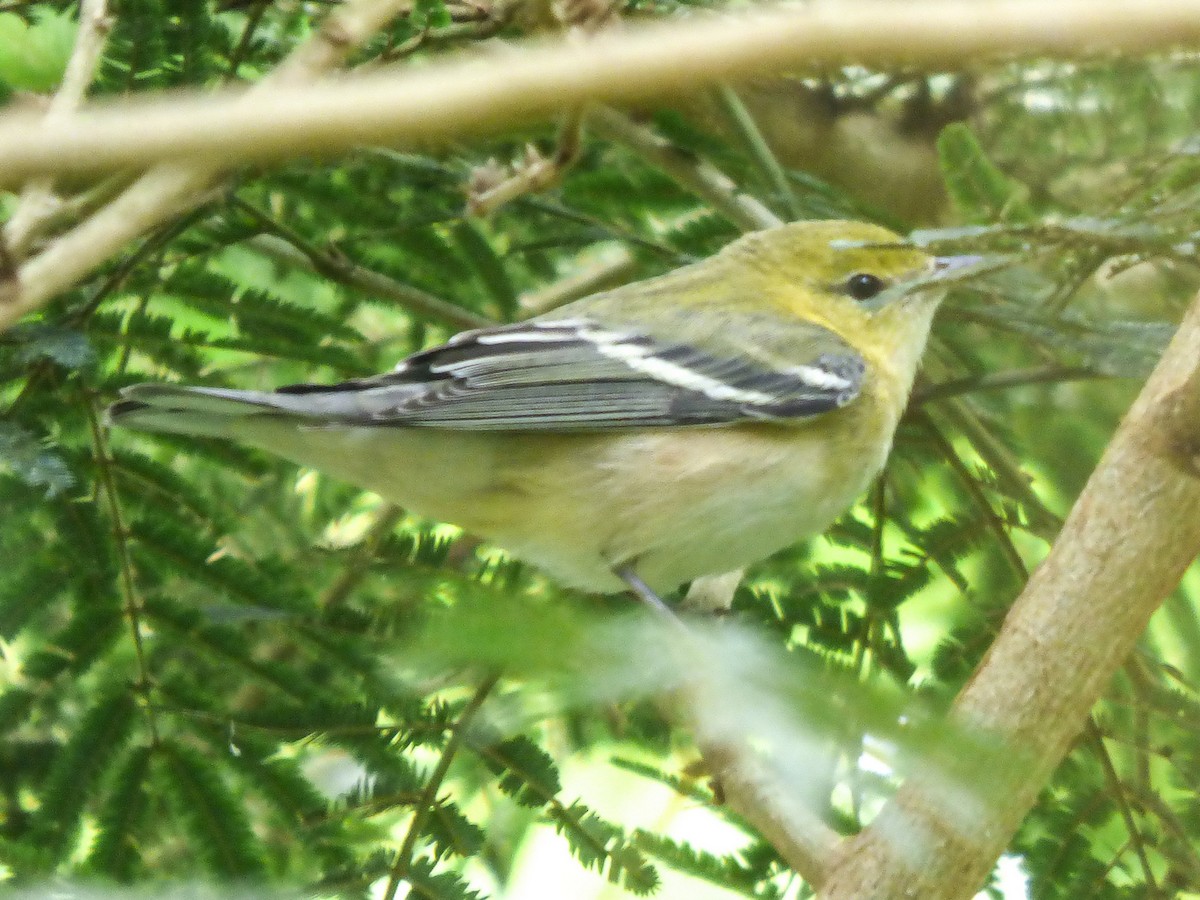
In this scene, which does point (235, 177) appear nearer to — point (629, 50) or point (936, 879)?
point (936, 879)

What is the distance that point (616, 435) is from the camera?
3562 millimetres

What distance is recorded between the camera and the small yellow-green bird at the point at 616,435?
333 cm

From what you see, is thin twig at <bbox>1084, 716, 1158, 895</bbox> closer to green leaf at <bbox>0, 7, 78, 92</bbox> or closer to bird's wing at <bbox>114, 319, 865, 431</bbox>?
bird's wing at <bbox>114, 319, 865, 431</bbox>

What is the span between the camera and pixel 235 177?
3.31m

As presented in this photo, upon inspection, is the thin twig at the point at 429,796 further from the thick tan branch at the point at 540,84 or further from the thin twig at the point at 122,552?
the thick tan branch at the point at 540,84

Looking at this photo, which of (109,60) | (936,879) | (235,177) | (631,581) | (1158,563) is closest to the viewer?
(936,879)

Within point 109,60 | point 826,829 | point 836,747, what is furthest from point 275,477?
point 836,747

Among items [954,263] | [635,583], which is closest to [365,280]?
[635,583]

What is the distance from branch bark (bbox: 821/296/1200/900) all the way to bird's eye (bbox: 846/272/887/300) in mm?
1592

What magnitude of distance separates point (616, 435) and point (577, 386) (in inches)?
6.6

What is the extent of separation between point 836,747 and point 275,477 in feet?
10.4

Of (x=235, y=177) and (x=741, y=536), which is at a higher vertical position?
(x=235, y=177)

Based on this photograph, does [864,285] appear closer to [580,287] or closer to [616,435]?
[616,435]

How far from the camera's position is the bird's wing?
3.27 m
